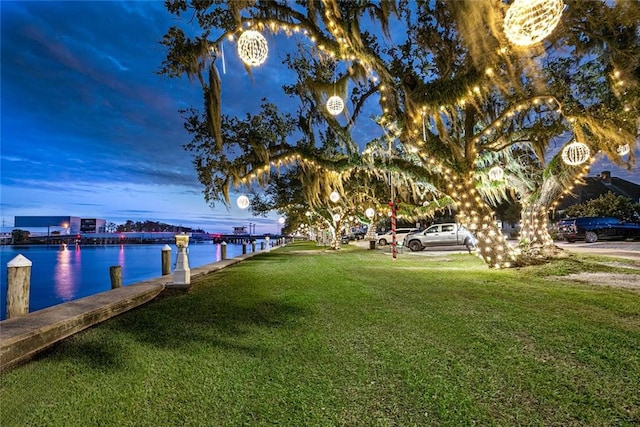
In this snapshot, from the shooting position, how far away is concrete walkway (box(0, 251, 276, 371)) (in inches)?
131

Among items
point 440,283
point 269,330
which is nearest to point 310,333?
point 269,330

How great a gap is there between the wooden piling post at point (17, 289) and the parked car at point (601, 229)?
25.1 m

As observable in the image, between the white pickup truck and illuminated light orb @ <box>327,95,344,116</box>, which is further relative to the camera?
the white pickup truck

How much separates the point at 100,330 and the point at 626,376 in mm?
5151

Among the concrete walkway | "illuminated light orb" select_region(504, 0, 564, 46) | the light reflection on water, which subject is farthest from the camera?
the light reflection on water

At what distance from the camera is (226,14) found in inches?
351

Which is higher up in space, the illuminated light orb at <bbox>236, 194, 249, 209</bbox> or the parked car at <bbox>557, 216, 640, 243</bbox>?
the illuminated light orb at <bbox>236, 194, 249, 209</bbox>

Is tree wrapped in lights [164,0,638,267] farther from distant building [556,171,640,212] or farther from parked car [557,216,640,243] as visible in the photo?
distant building [556,171,640,212]

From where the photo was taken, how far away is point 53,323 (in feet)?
13.0

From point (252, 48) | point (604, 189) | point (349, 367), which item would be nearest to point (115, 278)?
point (252, 48)

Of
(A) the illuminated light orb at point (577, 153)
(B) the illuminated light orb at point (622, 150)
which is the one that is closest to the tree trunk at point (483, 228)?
(A) the illuminated light orb at point (577, 153)

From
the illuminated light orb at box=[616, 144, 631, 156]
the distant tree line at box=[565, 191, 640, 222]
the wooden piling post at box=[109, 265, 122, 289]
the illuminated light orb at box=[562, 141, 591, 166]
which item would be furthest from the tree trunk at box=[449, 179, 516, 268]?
the distant tree line at box=[565, 191, 640, 222]

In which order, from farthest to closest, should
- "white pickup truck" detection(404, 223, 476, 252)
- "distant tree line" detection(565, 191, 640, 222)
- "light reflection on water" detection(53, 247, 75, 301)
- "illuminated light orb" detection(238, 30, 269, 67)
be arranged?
"distant tree line" detection(565, 191, 640, 222) < "white pickup truck" detection(404, 223, 476, 252) < "light reflection on water" detection(53, 247, 75, 301) < "illuminated light orb" detection(238, 30, 269, 67)

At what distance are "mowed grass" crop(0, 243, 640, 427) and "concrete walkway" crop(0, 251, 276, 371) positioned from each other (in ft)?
0.56
